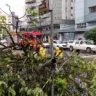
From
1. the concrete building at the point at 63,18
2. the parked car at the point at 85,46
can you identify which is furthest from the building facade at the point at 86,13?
the parked car at the point at 85,46

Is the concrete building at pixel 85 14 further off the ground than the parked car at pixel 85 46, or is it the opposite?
the concrete building at pixel 85 14

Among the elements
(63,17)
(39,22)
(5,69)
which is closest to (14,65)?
(5,69)

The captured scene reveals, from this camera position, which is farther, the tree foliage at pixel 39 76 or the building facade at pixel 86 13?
the building facade at pixel 86 13

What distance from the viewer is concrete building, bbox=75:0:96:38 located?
3866cm

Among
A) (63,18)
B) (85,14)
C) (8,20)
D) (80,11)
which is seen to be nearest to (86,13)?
(85,14)

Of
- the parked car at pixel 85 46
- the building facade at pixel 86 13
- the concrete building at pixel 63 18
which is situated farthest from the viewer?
the concrete building at pixel 63 18

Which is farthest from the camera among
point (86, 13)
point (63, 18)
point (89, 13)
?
point (63, 18)

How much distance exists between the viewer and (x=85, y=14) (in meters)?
39.7

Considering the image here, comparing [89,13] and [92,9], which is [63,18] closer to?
[92,9]

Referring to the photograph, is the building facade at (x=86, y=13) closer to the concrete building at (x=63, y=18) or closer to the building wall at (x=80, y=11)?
the building wall at (x=80, y=11)

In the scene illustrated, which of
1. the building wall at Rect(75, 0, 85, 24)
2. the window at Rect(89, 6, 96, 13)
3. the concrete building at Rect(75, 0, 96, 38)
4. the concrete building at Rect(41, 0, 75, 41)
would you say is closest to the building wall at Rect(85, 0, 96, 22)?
the concrete building at Rect(75, 0, 96, 38)

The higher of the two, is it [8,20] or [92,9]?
[92,9]

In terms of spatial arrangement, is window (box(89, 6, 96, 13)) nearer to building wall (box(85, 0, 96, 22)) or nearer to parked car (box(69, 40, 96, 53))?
building wall (box(85, 0, 96, 22))

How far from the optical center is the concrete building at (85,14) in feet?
127
